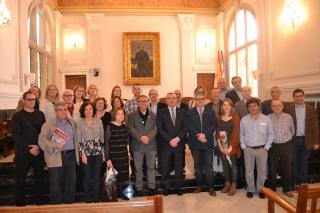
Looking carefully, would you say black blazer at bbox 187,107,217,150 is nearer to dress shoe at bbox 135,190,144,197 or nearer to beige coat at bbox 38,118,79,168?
dress shoe at bbox 135,190,144,197

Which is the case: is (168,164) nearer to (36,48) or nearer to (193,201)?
(193,201)

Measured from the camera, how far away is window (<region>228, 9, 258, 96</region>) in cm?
973

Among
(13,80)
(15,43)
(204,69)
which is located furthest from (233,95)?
(204,69)

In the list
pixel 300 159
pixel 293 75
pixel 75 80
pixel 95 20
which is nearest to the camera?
pixel 300 159

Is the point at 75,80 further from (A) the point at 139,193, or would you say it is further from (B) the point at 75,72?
(A) the point at 139,193

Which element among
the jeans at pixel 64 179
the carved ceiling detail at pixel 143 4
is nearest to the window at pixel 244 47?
the carved ceiling detail at pixel 143 4

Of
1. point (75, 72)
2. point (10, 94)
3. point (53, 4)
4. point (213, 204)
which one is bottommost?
point (213, 204)

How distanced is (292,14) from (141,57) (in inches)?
233

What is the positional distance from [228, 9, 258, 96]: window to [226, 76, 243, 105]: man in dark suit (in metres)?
4.00

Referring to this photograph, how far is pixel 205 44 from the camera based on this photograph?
12.0 meters

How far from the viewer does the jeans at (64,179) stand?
3945 millimetres

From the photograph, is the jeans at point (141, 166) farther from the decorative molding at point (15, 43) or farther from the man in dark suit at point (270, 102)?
the decorative molding at point (15, 43)

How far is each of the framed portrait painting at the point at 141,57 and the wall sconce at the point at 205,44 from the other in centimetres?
157

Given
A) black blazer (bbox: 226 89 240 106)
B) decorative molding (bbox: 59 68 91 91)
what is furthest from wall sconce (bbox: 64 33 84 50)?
black blazer (bbox: 226 89 240 106)
